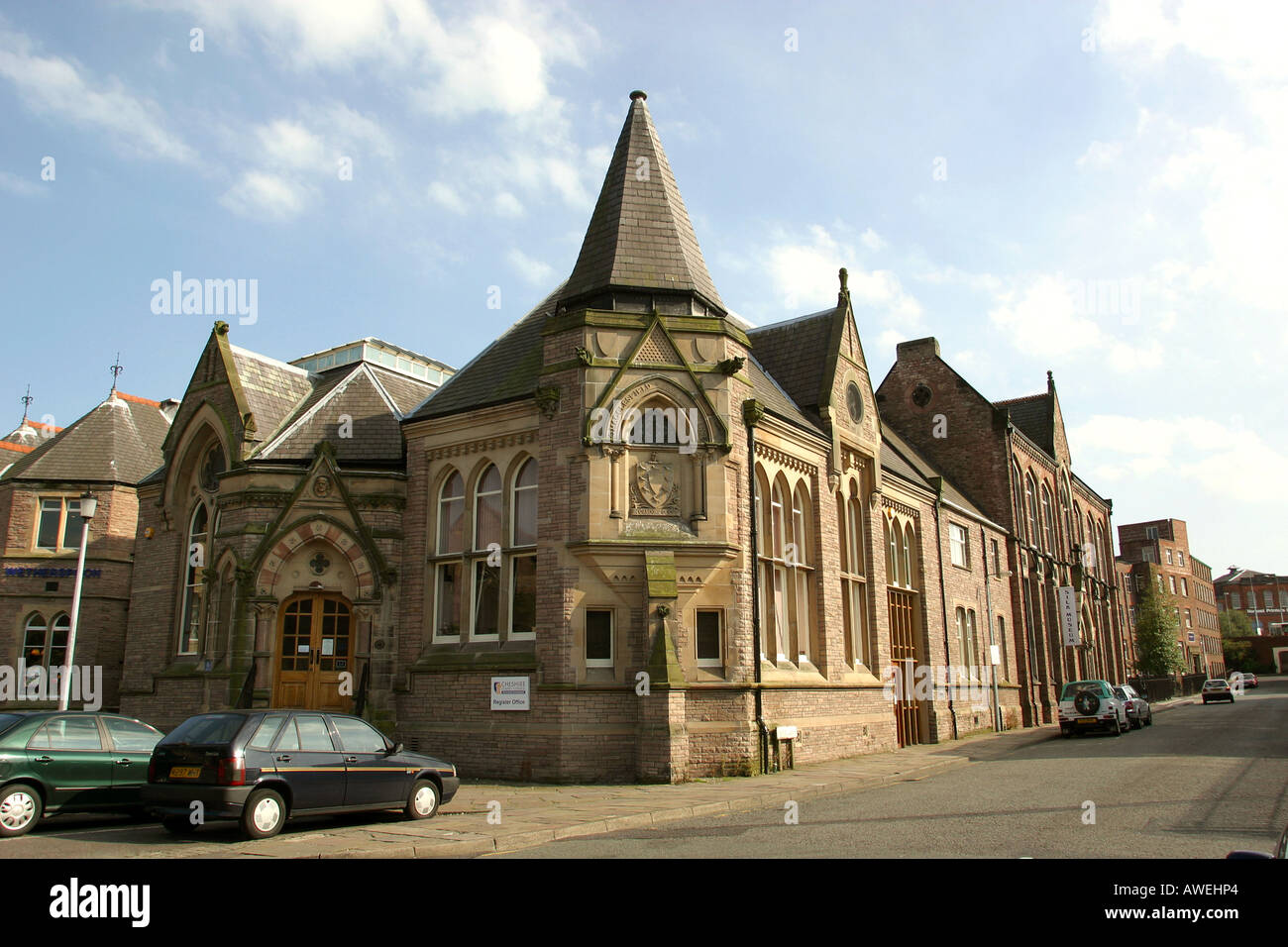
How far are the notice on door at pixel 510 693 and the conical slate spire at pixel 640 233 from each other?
7815 mm

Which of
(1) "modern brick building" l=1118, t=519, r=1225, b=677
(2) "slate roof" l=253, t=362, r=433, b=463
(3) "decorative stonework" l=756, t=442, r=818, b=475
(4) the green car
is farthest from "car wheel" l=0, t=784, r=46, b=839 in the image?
(1) "modern brick building" l=1118, t=519, r=1225, b=677

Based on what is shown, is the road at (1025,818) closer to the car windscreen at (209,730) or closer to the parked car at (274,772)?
the parked car at (274,772)

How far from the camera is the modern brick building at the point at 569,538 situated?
671 inches

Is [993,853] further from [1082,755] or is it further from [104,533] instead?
[104,533]

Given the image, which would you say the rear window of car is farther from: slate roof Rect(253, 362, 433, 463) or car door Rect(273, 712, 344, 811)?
car door Rect(273, 712, 344, 811)

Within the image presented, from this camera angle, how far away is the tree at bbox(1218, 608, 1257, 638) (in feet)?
394

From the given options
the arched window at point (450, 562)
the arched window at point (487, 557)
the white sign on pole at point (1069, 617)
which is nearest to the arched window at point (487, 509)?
the arched window at point (487, 557)

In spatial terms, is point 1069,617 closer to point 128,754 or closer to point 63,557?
point 128,754

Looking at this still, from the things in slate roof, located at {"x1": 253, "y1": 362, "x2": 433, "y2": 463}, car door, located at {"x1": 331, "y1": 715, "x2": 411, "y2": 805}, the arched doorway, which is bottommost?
car door, located at {"x1": 331, "y1": 715, "x2": 411, "y2": 805}

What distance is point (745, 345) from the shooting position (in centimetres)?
1991

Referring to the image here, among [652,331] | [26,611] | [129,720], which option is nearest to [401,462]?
[652,331]

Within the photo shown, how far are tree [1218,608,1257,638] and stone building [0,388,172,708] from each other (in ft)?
419

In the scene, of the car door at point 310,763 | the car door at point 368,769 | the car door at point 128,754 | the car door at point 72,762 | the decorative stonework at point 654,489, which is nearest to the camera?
the car door at point 310,763
